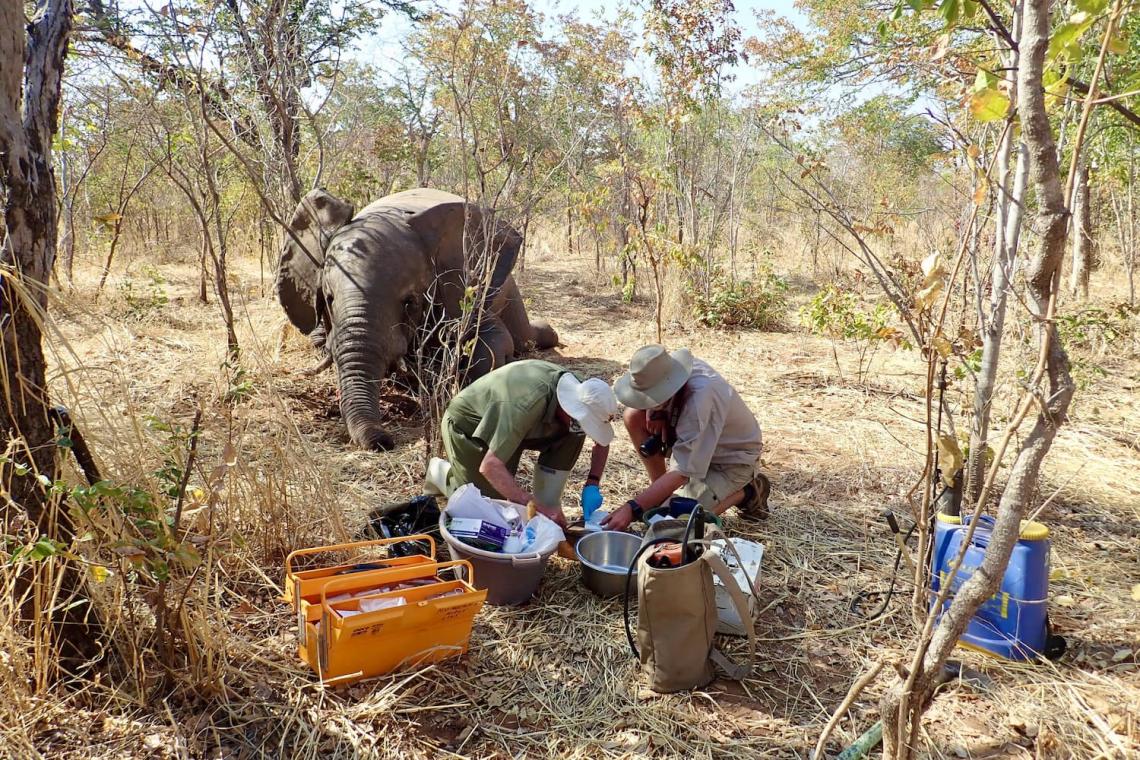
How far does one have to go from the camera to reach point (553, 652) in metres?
3.22

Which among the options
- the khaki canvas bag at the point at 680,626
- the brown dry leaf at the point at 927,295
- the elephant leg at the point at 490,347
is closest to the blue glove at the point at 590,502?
the khaki canvas bag at the point at 680,626

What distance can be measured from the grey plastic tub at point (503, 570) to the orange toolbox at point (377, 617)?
11 centimetres

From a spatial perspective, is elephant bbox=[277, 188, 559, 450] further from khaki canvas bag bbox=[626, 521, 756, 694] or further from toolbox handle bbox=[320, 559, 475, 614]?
khaki canvas bag bbox=[626, 521, 756, 694]

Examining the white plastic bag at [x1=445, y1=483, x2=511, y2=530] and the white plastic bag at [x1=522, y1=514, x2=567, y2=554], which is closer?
the white plastic bag at [x1=522, y1=514, x2=567, y2=554]

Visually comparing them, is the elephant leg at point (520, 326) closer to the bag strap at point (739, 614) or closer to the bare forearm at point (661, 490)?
the bare forearm at point (661, 490)

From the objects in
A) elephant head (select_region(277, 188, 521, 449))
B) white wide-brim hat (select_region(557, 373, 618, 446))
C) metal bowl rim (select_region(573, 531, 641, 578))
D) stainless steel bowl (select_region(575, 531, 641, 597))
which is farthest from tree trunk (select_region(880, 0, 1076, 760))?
elephant head (select_region(277, 188, 521, 449))

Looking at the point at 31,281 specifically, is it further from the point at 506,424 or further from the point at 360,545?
the point at 506,424

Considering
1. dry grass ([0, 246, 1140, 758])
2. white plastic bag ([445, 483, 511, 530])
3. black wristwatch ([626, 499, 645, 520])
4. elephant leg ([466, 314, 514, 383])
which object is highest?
elephant leg ([466, 314, 514, 383])

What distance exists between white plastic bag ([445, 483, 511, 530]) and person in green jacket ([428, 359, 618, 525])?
0.14 m

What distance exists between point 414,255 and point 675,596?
4.67 meters

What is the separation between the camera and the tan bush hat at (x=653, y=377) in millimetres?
3930

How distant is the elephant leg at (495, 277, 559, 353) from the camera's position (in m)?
8.46

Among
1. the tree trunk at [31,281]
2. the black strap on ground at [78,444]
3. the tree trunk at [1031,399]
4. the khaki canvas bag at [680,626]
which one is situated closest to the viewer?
the tree trunk at [1031,399]

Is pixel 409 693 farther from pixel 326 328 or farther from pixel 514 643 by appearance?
pixel 326 328
